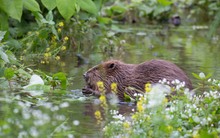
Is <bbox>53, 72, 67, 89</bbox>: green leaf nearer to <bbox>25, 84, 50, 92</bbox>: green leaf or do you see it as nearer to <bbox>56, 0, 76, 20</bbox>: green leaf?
<bbox>25, 84, 50, 92</bbox>: green leaf

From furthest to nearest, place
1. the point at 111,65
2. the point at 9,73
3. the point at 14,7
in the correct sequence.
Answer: the point at 111,65, the point at 14,7, the point at 9,73

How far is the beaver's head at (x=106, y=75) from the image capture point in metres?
7.06

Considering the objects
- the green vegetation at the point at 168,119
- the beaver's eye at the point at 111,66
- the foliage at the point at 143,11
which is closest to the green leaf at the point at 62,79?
the beaver's eye at the point at 111,66

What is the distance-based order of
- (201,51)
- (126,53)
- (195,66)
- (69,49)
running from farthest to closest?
(201,51)
(126,53)
(69,49)
(195,66)

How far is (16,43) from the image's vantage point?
7.82m

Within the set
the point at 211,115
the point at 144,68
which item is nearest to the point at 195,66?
the point at 144,68

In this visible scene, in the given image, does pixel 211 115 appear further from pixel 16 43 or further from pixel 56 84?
pixel 16 43

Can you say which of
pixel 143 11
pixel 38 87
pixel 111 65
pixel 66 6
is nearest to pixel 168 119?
pixel 38 87

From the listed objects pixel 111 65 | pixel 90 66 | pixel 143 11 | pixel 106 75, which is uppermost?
pixel 143 11

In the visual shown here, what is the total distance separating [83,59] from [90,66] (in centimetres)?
60

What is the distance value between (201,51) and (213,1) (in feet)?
18.1

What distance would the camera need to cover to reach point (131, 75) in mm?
6934

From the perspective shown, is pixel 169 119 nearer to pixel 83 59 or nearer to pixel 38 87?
pixel 38 87

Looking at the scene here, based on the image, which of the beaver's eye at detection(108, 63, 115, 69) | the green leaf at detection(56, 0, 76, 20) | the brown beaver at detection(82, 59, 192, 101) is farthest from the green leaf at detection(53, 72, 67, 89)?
the beaver's eye at detection(108, 63, 115, 69)
